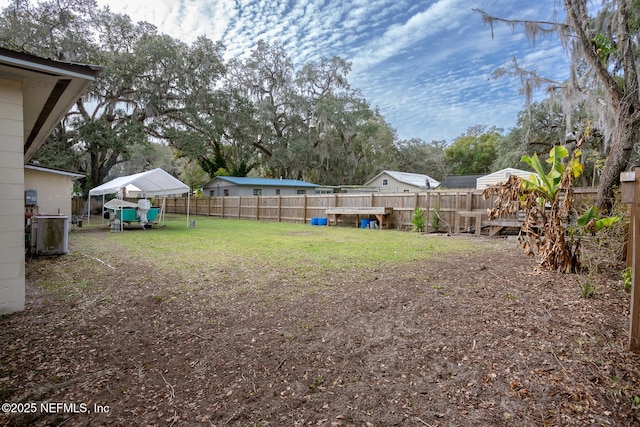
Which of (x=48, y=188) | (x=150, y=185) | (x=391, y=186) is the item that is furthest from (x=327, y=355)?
(x=391, y=186)

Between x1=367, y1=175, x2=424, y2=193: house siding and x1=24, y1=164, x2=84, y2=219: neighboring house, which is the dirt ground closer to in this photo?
x1=24, y1=164, x2=84, y2=219: neighboring house

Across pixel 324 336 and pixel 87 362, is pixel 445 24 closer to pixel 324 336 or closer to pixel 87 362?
pixel 324 336

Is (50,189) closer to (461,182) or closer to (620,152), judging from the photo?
(620,152)

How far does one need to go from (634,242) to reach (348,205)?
507 inches

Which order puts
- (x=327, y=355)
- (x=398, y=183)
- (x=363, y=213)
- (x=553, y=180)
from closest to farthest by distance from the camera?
(x=327, y=355) < (x=553, y=180) < (x=363, y=213) < (x=398, y=183)

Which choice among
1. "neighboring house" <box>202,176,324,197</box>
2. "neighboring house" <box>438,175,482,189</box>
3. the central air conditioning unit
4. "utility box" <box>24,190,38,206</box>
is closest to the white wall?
"utility box" <box>24,190,38,206</box>

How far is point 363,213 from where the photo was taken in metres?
13.8

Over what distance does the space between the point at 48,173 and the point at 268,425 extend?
13024mm

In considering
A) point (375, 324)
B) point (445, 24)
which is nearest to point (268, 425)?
point (375, 324)

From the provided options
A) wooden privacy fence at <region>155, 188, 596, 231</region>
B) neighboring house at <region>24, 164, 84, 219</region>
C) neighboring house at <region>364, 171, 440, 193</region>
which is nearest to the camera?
neighboring house at <region>24, 164, 84, 219</region>

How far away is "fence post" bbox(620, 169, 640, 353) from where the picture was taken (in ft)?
7.54

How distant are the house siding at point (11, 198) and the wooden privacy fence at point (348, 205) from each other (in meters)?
8.89

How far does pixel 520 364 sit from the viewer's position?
240cm

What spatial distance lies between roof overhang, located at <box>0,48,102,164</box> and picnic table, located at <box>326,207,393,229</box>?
420 inches
